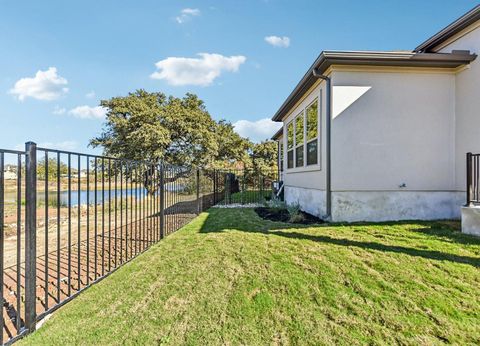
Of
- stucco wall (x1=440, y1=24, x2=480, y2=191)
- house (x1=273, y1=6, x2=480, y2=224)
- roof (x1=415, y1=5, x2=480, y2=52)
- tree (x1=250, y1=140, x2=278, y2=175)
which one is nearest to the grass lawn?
house (x1=273, y1=6, x2=480, y2=224)

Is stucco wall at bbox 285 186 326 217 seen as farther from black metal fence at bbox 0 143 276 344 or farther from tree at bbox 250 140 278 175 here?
tree at bbox 250 140 278 175

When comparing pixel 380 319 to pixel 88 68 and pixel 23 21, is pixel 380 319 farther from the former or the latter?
pixel 88 68

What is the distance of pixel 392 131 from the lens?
620 cm

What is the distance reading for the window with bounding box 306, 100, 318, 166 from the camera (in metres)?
7.34

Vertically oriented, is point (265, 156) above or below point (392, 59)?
below

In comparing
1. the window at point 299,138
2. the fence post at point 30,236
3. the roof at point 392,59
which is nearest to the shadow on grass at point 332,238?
the window at point 299,138

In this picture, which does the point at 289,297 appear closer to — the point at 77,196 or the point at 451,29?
the point at 77,196

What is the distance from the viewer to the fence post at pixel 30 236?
2.24m

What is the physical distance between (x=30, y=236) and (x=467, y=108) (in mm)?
7953

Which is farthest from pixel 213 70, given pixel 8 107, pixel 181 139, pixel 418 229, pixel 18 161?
pixel 18 161

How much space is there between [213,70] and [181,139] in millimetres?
5841

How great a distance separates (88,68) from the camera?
12.3 m

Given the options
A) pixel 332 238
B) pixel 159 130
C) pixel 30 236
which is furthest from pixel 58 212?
pixel 159 130

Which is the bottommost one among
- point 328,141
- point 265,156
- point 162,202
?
point 162,202
